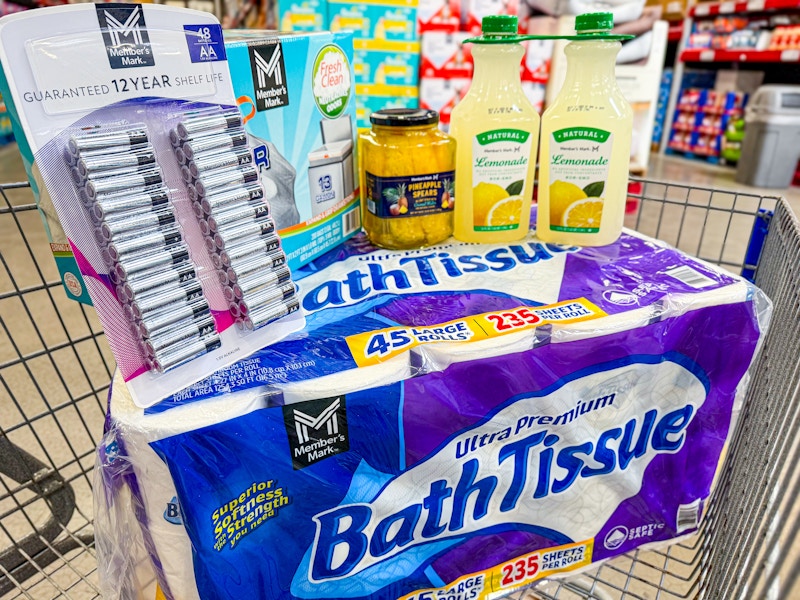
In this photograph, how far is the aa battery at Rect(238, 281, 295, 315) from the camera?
0.68 metres

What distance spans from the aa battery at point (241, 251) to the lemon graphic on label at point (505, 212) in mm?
447

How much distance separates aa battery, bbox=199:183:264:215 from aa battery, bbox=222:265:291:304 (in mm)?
91

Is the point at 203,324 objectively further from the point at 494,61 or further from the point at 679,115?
the point at 679,115

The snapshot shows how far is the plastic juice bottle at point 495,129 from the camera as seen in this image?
35.1 inches

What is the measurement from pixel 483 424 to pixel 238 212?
0.42 meters

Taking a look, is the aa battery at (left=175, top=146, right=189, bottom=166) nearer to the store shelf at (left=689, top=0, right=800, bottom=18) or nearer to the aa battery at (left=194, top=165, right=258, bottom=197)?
the aa battery at (left=194, top=165, right=258, bottom=197)

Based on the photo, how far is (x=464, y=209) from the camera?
3.25 ft

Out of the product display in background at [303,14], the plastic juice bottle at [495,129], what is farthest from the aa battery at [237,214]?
the product display in background at [303,14]

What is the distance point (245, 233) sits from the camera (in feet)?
2.23

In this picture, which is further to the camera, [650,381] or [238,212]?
[650,381]

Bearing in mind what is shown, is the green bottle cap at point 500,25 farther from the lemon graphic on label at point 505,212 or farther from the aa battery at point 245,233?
the aa battery at point 245,233

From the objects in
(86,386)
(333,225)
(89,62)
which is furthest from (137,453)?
(86,386)

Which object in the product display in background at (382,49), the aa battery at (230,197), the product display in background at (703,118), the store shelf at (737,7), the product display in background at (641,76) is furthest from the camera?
the product display in background at (703,118)

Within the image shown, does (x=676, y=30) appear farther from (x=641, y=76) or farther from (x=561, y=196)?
(x=561, y=196)
